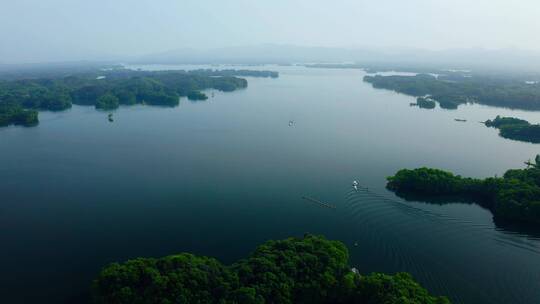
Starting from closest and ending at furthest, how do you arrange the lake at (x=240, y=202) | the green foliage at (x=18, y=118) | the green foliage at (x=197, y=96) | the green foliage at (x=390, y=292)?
the green foliage at (x=390, y=292) → the lake at (x=240, y=202) → the green foliage at (x=18, y=118) → the green foliage at (x=197, y=96)

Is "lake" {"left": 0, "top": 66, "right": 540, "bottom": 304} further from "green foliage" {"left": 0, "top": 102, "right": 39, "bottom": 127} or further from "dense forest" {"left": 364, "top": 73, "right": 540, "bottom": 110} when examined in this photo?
"dense forest" {"left": 364, "top": 73, "right": 540, "bottom": 110}

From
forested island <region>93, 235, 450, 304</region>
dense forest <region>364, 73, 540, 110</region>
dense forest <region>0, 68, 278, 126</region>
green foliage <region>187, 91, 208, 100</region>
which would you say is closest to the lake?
forested island <region>93, 235, 450, 304</region>

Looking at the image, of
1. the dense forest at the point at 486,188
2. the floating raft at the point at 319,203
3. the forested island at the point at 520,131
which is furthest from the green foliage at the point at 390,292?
the forested island at the point at 520,131

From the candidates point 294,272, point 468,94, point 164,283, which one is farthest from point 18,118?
point 468,94

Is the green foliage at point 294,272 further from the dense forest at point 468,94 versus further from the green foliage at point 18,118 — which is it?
the dense forest at point 468,94

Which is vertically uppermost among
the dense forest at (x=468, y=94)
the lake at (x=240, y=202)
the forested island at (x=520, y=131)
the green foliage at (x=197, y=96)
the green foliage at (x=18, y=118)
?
the dense forest at (x=468, y=94)

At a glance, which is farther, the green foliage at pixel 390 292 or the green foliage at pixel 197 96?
the green foliage at pixel 197 96

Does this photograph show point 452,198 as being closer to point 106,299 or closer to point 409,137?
point 409,137
